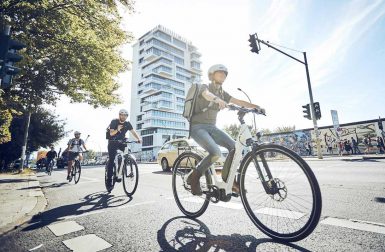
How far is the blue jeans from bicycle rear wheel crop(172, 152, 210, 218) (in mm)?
186

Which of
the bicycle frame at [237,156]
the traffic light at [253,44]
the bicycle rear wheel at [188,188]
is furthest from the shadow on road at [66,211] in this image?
the traffic light at [253,44]

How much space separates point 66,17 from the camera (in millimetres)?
10492

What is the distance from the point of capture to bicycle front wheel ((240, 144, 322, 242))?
2.31 meters

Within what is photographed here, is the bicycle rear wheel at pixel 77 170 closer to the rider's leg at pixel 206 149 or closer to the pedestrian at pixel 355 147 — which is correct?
the rider's leg at pixel 206 149

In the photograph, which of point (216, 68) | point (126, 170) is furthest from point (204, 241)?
point (126, 170)

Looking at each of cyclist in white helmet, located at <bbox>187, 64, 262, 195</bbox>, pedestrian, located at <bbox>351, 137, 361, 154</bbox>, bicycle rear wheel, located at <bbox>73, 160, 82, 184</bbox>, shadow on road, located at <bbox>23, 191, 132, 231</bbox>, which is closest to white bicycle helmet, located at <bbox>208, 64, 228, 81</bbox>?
cyclist in white helmet, located at <bbox>187, 64, 262, 195</bbox>

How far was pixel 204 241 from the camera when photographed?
8.25 ft

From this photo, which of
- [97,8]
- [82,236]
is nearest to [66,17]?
[97,8]

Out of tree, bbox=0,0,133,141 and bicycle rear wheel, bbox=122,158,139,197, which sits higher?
tree, bbox=0,0,133,141

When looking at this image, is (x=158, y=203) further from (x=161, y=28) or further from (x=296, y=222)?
(x=161, y=28)

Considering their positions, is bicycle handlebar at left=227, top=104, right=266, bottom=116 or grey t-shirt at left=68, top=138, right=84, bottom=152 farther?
grey t-shirt at left=68, top=138, right=84, bottom=152

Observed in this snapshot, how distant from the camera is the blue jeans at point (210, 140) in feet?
11.2

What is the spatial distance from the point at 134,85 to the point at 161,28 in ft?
79.9

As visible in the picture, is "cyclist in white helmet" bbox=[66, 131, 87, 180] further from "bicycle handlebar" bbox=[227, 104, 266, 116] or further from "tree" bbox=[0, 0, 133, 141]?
"bicycle handlebar" bbox=[227, 104, 266, 116]
